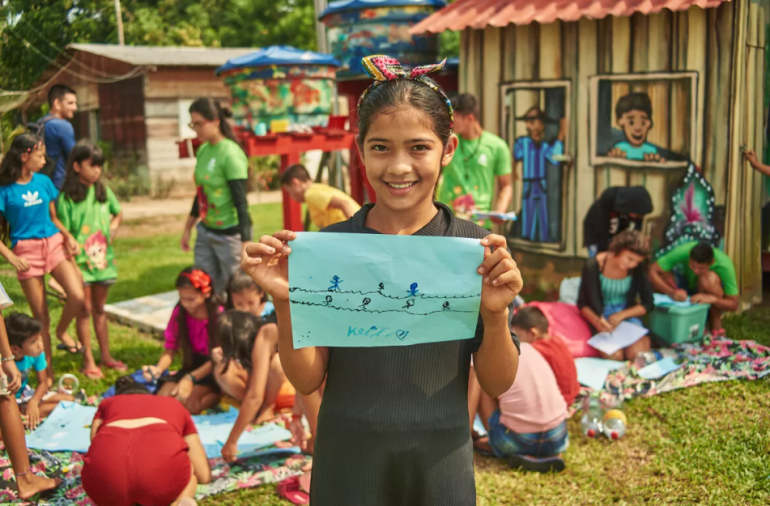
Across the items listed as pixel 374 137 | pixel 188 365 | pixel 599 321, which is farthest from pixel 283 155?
pixel 374 137

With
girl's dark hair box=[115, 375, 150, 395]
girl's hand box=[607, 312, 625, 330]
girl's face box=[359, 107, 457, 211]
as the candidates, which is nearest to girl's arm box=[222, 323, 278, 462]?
girl's dark hair box=[115, 375, 150, 395]

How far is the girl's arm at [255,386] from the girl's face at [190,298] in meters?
0.65

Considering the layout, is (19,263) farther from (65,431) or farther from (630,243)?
(630,243)

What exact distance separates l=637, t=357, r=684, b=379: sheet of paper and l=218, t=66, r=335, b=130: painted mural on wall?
139 inches

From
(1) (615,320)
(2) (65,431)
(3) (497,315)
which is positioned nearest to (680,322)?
(1) (615,320)

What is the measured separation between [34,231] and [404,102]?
4168mm

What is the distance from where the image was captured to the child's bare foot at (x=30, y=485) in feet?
12.4

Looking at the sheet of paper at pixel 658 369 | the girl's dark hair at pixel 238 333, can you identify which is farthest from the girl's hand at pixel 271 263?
the sheet of paper at pixel 658 369

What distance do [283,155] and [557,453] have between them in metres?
3.80

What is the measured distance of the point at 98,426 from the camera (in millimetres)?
3740

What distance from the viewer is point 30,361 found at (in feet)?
15.6

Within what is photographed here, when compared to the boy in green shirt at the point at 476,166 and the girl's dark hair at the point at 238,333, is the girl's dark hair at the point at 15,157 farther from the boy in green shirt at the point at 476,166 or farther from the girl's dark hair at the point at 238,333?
the boy in green shirt at the point at 476,166

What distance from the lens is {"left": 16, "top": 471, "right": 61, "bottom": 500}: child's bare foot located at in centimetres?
377

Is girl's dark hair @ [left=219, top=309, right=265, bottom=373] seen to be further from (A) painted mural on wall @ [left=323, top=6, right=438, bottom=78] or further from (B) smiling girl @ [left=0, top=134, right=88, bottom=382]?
(A) painted mural on wall @ [left=323, top=6, right=438, bottom=78]
